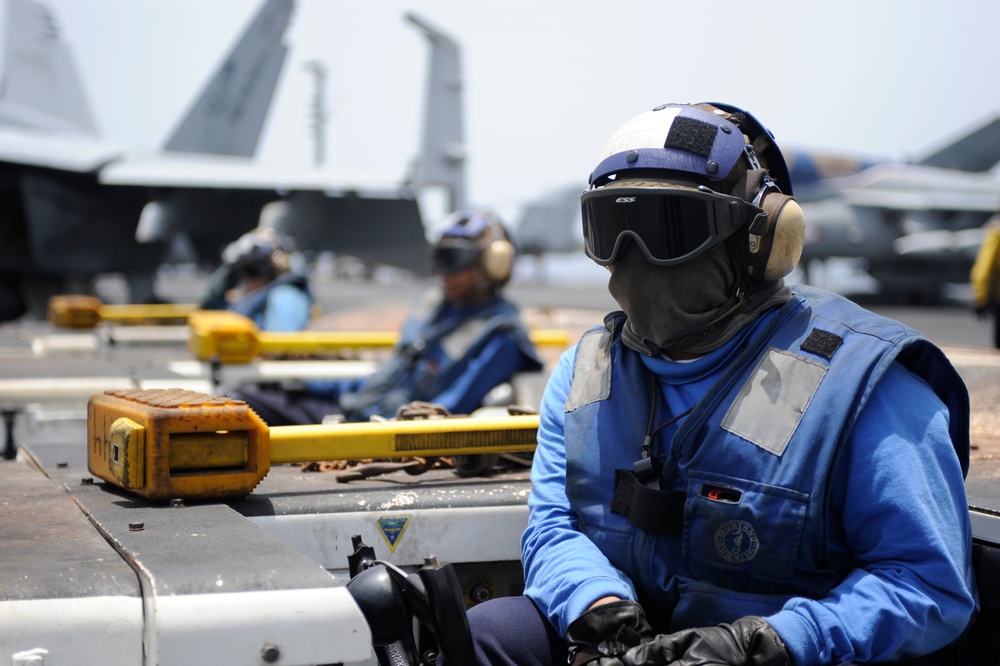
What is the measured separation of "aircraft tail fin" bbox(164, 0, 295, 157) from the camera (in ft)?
68.2

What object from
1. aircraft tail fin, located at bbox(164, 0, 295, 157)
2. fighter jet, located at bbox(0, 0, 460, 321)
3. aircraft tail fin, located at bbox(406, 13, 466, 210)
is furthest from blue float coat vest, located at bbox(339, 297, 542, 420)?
aircraft tail fin, located at bbox(406, 13, 466, 210)

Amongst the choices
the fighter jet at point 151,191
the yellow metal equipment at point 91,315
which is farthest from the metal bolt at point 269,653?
the fighter jet at point 151,191

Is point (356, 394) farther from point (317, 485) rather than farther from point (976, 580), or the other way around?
point (976, 580)

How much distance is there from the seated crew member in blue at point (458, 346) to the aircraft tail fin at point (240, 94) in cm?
1746

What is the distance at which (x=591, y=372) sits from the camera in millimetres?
1996

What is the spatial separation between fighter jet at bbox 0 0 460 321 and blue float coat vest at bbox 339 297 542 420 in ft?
39.8

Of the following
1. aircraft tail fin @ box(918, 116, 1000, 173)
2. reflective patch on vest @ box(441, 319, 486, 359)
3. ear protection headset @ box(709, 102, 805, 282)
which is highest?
aircraft tail fin @ box(918, 116, 1000, 173)

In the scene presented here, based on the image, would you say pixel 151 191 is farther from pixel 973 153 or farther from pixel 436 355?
pixel 973 153

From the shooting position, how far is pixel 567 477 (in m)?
1.92

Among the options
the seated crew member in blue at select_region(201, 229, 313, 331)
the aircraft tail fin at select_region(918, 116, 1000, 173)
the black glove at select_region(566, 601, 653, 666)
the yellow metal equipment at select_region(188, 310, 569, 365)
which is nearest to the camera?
the black glove at select_region(566, 601, 653, 666)

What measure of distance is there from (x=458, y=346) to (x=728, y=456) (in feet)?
8.94

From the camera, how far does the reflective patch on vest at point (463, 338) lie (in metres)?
4.32

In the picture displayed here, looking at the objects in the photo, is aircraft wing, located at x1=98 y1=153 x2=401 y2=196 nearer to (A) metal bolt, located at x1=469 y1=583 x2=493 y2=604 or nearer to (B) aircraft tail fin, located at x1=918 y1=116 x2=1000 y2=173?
(A) metal bolt, located at x1=469 y1=583 x2=493 y2=604

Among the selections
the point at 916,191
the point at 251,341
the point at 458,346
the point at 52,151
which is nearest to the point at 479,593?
the point at 458,346
